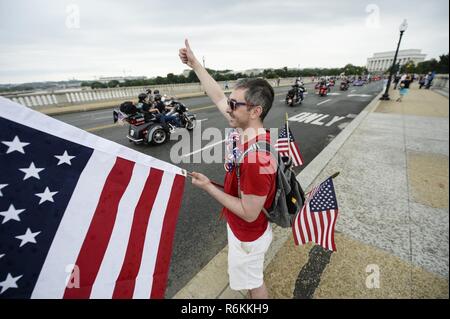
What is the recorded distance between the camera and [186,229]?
10.5 feet

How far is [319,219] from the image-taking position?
6.55 ft

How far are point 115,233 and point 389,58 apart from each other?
140 m

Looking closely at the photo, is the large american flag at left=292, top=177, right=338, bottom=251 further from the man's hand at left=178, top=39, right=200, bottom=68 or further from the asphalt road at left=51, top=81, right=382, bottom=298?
the man's hand at left=178, top=39, right=200, bottom=68

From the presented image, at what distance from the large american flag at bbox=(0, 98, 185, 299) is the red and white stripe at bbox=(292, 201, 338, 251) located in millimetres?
1234

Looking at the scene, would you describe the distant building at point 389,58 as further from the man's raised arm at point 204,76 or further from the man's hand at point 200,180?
the man's hand at point 200,180

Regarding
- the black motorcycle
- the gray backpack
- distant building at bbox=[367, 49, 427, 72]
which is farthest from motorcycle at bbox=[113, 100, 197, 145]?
distant building at bbox=[367, 49, 427, 72]

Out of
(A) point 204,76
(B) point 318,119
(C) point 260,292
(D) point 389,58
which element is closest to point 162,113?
(A) point 204,76

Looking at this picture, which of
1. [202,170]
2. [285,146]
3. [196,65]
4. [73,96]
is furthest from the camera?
[73,96]

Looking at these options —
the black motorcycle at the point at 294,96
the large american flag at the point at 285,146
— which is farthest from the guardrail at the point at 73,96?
the black motorcycle at the point at 294,96

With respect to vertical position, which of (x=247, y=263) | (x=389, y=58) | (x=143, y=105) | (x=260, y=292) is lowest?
(x=260, y=292)

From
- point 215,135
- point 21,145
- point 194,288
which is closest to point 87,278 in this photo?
point 21,145

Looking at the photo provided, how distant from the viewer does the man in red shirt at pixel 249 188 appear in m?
1.35

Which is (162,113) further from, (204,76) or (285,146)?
(285,146)

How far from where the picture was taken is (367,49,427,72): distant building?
96.4 meters
